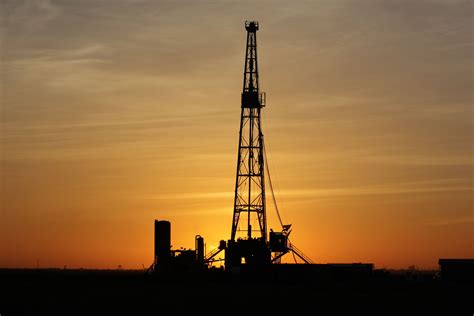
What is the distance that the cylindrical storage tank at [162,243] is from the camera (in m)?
95.7

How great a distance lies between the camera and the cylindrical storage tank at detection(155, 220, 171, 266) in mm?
95688

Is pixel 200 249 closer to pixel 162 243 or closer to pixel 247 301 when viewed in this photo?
pixel 162 243

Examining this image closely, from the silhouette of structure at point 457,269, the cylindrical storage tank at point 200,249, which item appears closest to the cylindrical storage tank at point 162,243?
the cylindrical storage tank at point 200,249

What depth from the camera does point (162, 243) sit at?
95.8 metres

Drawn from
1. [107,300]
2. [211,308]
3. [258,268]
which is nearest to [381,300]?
[211,308]

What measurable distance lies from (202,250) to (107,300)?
38921 millimetres

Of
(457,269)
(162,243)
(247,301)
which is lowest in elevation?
(247,301)

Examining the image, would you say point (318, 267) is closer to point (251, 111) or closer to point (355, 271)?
point (355, 271)

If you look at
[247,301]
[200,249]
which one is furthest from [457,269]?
[247,301]

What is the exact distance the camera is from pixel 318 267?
314 feet

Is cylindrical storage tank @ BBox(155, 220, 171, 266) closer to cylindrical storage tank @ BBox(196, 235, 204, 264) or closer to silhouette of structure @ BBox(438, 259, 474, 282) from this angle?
cylindrical storage tank @ BBox(196, 235, 204, 264)

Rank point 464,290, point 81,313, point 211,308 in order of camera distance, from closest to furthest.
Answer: point 81,313, point 211,308, point 464,290

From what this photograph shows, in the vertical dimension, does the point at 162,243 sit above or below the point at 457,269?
above

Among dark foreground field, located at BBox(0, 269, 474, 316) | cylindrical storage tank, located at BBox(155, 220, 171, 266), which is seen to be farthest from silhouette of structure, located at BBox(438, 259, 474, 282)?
cylindrical storage tank, located at BBox(155, 220, 171, 266)
